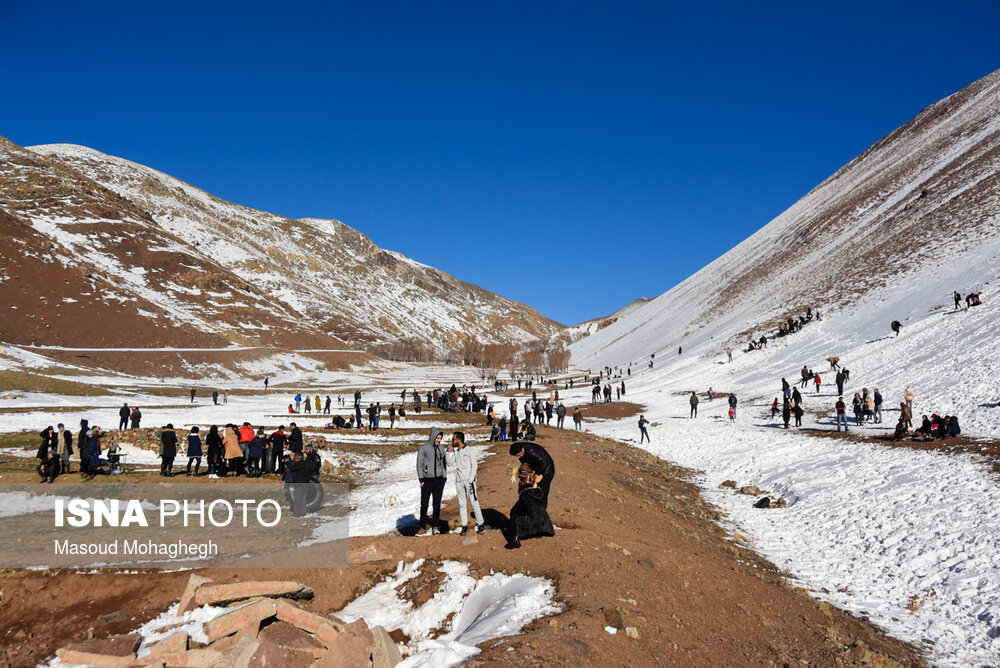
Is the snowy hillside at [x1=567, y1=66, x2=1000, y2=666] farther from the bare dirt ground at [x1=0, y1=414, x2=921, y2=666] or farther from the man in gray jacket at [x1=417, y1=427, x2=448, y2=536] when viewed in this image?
the man in gray jacket at [x1=417, y1=427, x2=448, y2=536]

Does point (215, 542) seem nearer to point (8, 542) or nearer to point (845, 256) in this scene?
point (8, 542)

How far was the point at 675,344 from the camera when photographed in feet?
276

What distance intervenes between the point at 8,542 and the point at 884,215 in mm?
100450

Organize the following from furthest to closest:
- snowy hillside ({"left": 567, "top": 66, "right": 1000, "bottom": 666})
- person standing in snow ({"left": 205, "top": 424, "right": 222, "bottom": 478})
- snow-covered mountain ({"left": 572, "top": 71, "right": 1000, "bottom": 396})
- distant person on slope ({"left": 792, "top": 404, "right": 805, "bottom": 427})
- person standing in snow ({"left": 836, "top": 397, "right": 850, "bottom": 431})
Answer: snow-covered mountain ({"left": 572, "top": 71, "right": 1000, "bottom": 396}), distant person on slope ({"left": 792, "top": 404, "right": 805, "bottom": 427}), person standing in snow ({"left": 836, "top": 397, "right": 850, "bottom": 431}), person standing in snow ({"left": 205, "top": 424, "right": 222, "bottom": 478}), snowy hillside ({"left": 567, "top": 66, "right": 1000, "bottom": 666})

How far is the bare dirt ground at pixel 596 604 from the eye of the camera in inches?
277

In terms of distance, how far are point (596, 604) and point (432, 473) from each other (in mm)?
4296

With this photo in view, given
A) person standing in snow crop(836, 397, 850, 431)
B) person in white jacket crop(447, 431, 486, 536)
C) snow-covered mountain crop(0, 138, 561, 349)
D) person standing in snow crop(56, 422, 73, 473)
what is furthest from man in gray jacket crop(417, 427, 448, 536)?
snow-covered mountain crop(0, 138, 561, 349)

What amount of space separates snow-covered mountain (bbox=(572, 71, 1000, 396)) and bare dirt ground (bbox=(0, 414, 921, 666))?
1013 inches

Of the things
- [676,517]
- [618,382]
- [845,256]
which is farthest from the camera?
[845,256]

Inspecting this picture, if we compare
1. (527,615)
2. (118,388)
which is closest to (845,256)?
(527,615)

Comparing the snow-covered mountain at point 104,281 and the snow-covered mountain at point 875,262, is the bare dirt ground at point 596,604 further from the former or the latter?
the snow-covered mountain at point 104,281

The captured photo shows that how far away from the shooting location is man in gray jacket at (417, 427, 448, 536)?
10.8m

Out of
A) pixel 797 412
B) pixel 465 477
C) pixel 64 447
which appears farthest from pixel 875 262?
pixel 64 447

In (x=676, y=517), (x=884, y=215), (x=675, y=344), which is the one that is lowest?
(x=676, y=517)
